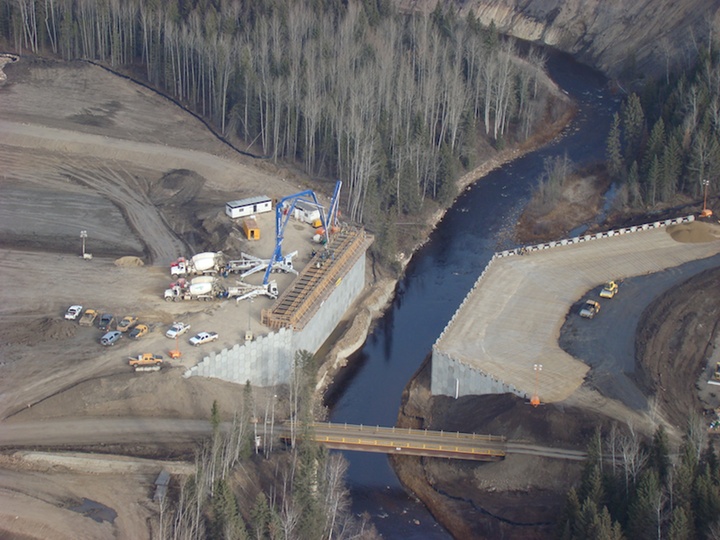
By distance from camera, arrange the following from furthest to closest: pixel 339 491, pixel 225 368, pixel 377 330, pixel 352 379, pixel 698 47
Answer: pixel 698 47 < pixel 377 330 < pixel 352 379 < pixel 225 368 < pixel 339 491

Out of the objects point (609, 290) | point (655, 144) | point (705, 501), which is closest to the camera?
point (705, 501)

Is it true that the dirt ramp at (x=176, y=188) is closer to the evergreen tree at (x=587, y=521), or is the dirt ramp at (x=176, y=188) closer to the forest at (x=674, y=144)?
the forest at (x=674, y=144)

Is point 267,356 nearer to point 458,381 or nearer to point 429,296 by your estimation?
point 458,381

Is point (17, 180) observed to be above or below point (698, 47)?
below

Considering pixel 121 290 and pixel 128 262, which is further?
pixel 128 262

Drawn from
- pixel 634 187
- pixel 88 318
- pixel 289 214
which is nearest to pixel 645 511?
pixel 88 318

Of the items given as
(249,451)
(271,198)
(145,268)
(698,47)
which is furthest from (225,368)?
(698,47)

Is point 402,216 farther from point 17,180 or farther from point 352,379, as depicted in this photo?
point 17,180
